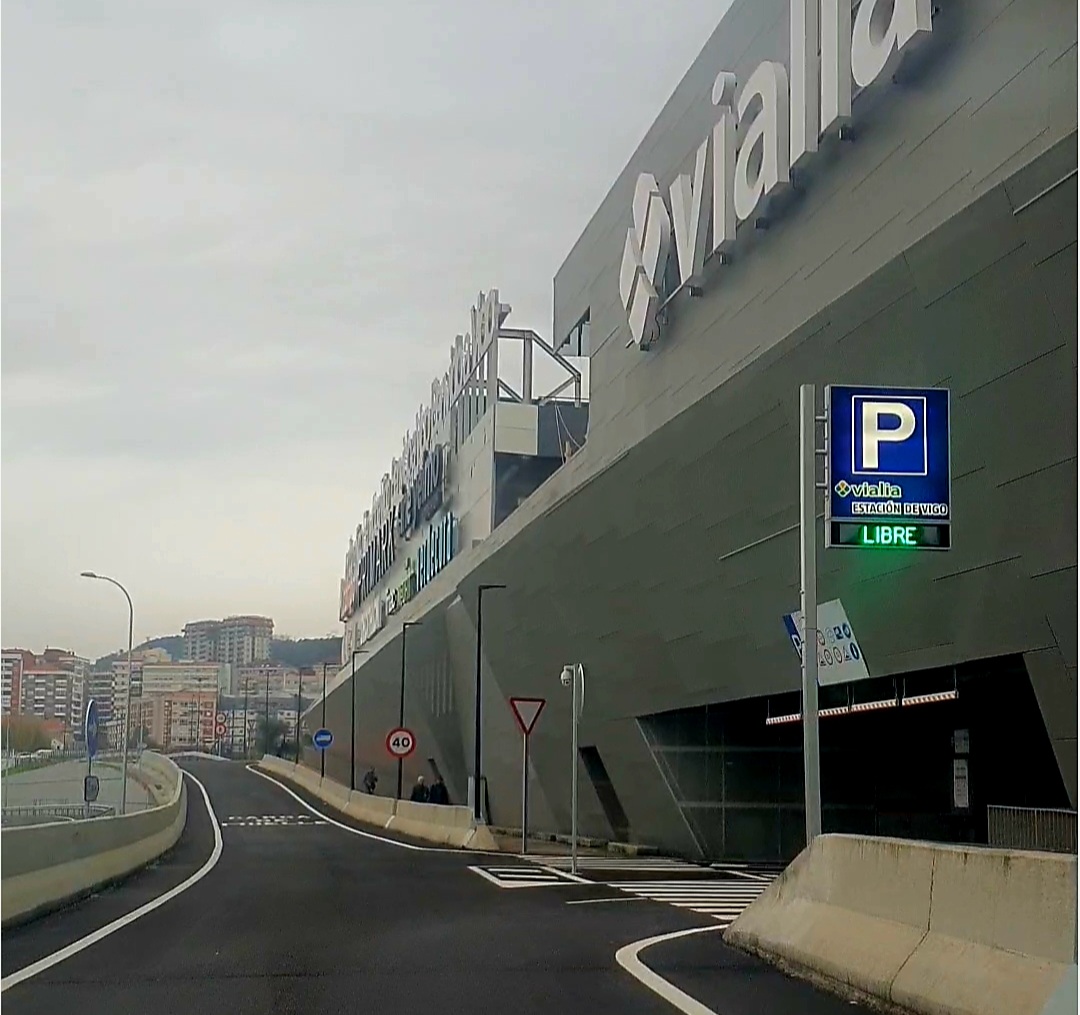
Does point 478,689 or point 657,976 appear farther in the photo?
point 478,689

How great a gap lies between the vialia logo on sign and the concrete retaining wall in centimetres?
1443

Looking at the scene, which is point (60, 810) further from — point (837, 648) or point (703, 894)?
point (837, 648)

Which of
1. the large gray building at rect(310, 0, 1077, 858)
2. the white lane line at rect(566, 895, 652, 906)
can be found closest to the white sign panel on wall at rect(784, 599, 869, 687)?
the large gray building at rect(310, 0, 1077, 858)

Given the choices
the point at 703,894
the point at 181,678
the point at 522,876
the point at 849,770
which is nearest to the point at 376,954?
the point at 703,894

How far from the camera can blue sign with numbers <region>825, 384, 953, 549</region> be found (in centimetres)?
1402

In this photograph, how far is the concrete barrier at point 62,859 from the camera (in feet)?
50.1

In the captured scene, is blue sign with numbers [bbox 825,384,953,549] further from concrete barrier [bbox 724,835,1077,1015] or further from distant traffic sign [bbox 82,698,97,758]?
distant traffic sign [bbox 82,698,97,758]

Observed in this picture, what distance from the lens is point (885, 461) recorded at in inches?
567

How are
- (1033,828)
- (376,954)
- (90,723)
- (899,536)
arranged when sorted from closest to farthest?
(376,954) → (899,536) → (1033,828) → (90,723)

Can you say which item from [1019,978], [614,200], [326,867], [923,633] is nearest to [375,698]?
[614,200]

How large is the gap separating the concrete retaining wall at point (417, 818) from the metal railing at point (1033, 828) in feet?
56.0

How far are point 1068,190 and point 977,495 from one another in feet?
13.2

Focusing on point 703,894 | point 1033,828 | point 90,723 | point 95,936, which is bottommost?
point 703,894

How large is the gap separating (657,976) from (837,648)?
1250 cm
